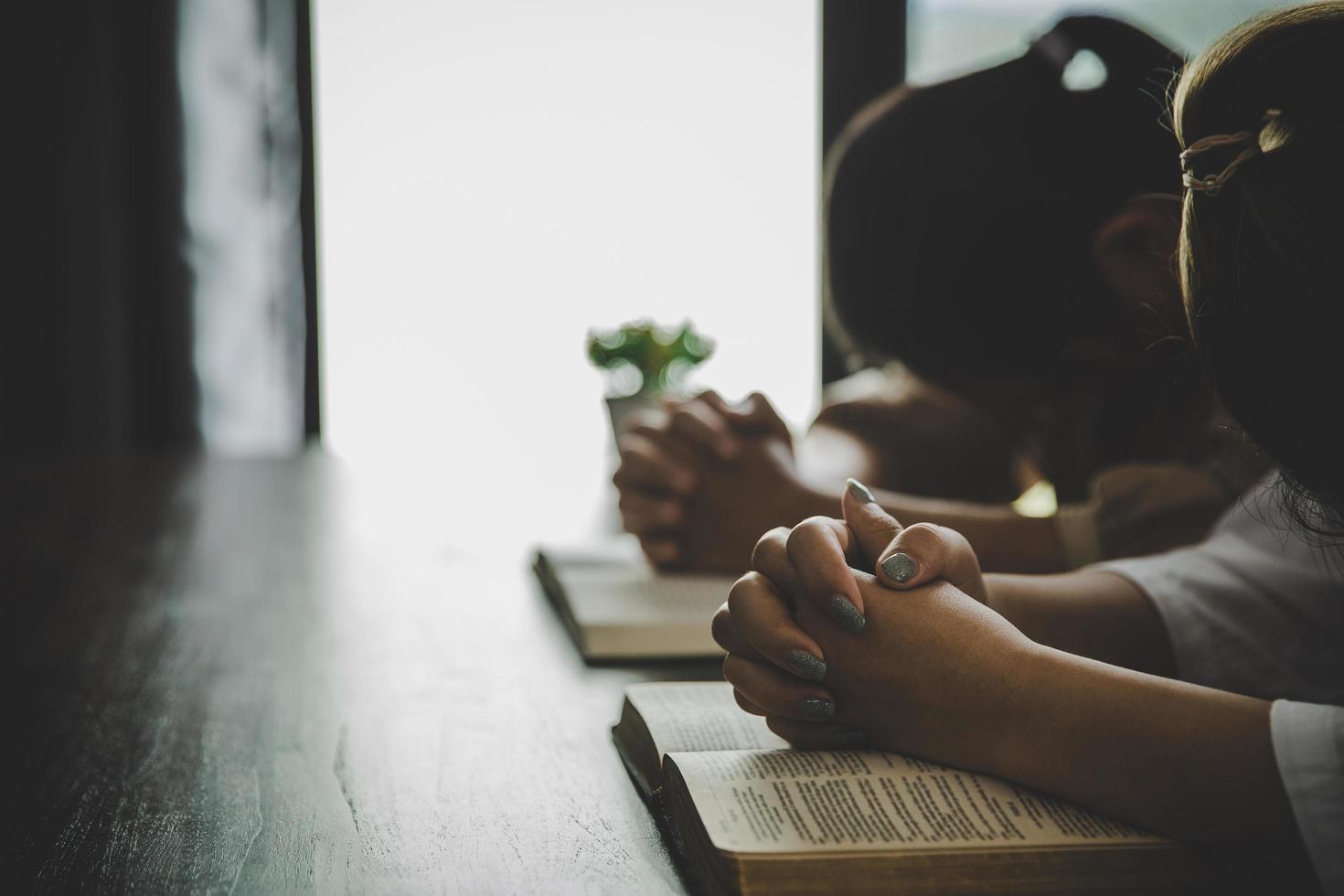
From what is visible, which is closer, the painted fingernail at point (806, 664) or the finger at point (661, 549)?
the painted fingernail at point (806, 664)

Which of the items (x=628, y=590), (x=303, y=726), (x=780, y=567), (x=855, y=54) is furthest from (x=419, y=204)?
(x=780, y=567)

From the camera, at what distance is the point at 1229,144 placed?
17.5 inches

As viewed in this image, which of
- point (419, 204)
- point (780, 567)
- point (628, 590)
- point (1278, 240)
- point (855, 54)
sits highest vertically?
point (855, 54)

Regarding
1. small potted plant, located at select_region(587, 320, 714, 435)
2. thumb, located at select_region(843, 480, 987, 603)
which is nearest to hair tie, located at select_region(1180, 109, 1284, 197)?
thumb, located at select_region(843, 480, 987, 603)

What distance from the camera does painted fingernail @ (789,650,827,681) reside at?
18.4 inches

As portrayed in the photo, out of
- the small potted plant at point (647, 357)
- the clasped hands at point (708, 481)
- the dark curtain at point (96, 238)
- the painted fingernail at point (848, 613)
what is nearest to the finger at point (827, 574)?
the painted fingernail at point (848, 613)

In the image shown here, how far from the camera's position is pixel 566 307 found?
9.20 ft

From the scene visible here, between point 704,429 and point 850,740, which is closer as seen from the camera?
point 850,740

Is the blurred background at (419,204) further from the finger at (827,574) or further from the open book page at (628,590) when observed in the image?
the finger at (827,574)

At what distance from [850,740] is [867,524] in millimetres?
99

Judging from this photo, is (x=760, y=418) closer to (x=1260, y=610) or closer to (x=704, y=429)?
(x=704, y=429)

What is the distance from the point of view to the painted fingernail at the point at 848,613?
0.47m

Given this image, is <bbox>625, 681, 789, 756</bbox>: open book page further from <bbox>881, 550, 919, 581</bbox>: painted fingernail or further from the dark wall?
the dark wall

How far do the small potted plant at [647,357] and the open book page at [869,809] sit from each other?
38.6 inches
